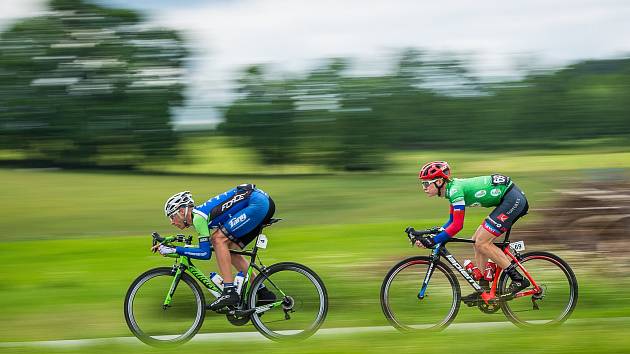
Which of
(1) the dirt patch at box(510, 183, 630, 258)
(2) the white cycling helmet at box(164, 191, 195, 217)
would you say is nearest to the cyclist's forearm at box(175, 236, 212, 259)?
(2) the white cycling helmet at box(164, 191, 195, 217)

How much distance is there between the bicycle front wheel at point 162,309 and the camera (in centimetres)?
875

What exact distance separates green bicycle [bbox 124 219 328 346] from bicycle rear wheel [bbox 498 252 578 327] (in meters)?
1.96

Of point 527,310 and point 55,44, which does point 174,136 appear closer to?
point 55,44

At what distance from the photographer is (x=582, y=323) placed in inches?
360

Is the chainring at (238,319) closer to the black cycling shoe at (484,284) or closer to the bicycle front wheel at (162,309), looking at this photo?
the bicycle front wheel at (162,309)

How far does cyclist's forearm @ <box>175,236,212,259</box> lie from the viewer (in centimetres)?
868

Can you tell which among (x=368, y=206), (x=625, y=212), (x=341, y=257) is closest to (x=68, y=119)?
(x=368, y=206)

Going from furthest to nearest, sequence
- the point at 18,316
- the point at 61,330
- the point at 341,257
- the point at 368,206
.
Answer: the point at 368,206
the point at 341,257
the point at 18,316
the point at 61,330

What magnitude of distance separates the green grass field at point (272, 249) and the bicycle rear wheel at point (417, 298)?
280 mm

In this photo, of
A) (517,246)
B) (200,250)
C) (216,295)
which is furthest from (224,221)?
(517,246)

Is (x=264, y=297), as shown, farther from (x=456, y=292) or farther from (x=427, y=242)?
(x=456, y=292)

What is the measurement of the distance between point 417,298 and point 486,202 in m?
1.19

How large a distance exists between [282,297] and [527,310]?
2497 millimetres

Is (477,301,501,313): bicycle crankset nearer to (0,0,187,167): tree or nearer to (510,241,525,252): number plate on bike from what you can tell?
(510,241,525,252): number plate on bike
